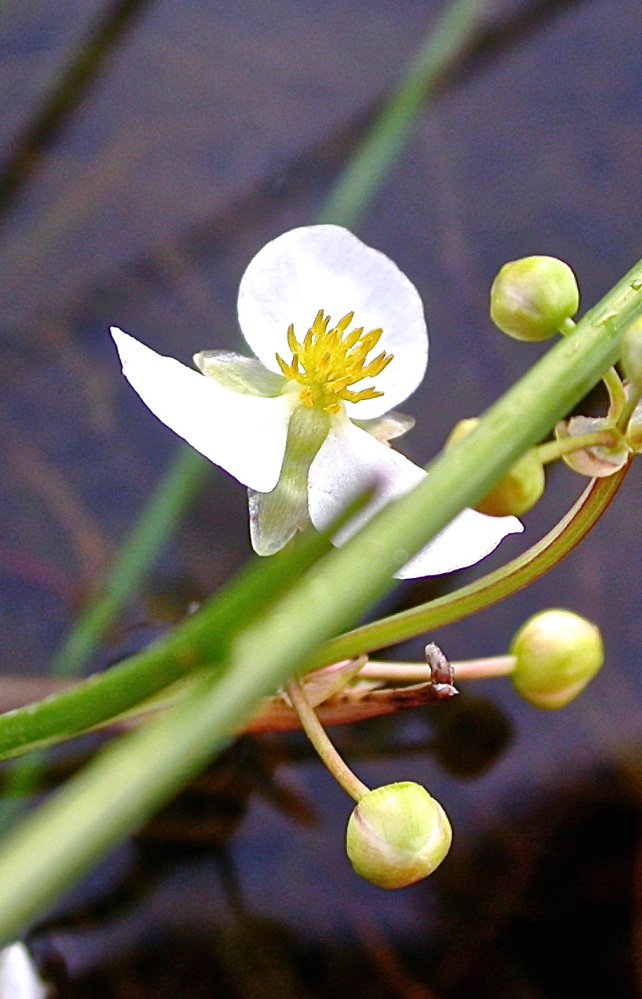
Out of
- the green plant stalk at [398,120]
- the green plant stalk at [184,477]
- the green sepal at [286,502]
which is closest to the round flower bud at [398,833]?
the green sepal at [286,502]

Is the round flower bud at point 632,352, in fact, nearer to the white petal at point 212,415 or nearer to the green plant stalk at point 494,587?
the green plant stalk at point 494,587

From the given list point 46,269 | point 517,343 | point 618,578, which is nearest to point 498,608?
point 618,578

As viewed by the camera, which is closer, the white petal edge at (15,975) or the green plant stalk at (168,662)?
the green plant stalk at (168,662)

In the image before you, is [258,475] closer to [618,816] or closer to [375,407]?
[375,407]

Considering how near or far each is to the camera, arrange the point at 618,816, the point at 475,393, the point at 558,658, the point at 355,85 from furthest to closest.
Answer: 1. the point at 355,85
2. the point at 475,393
3. the point at 618,816
4. the point at 558,658

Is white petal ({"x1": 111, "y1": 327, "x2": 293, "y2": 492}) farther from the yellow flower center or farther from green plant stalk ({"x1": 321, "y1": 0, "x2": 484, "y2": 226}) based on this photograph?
green plant stalk ({"x1": 321, "y1": 0, "x2": 484, "y2": 226})

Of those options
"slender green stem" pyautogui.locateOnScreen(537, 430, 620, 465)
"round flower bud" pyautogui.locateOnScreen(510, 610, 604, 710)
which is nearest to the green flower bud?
"slender green stem" pyautogui.locateOnScreen(537, 430, 620, 465)

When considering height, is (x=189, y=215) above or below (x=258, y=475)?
above
